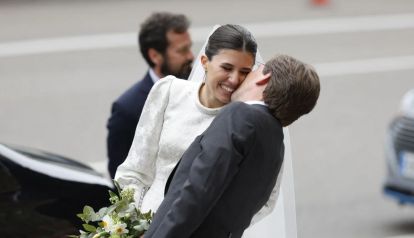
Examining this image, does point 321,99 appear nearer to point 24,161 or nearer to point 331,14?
point 331,14

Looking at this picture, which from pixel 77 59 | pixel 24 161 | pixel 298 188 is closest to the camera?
pixel 24 161

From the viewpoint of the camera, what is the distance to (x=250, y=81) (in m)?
3.76

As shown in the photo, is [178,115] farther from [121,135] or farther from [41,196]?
[121,135]

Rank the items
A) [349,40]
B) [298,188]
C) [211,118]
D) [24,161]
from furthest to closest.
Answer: [349,40], [298,188], [24,161], [211,118]

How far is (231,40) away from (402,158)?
431cm

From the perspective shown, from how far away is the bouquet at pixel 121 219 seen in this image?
3.90 m

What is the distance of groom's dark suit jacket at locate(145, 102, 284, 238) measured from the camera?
3.52m

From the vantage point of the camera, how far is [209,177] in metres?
3.52

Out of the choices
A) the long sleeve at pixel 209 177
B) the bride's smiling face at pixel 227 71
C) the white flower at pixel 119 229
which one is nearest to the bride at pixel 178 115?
the bride's smiling face at pixel 227 71

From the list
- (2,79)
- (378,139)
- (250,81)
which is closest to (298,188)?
(378,139)

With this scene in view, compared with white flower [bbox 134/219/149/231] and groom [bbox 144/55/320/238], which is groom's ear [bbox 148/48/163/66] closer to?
white flower [bbox 134/219/149/231]

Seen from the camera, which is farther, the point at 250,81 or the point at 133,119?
the point at 133,119

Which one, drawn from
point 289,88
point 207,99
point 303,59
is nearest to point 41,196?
point 207,99

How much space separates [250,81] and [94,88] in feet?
26.3
